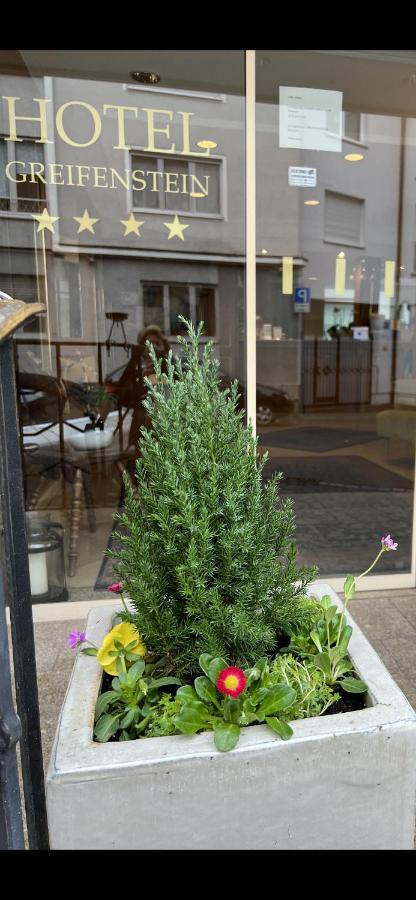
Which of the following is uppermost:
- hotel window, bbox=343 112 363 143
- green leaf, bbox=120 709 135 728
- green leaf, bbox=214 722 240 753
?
hotel window, bbox=343 112 363 143

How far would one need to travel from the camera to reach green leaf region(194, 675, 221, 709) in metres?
1.15

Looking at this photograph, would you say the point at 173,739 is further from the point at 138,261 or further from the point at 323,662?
the point at 138,261

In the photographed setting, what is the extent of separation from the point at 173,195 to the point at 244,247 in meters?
0.50

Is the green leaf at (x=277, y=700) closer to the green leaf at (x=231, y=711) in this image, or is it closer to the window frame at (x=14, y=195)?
the green leaf at (x=231, y=711)

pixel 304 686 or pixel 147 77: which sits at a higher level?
pixel 147 77

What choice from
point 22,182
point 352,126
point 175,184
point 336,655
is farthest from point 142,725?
point 352,126

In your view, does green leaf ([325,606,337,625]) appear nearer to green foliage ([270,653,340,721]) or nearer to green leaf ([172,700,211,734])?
green foliage ([270,653,340,721])

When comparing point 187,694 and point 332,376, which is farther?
point 332,376

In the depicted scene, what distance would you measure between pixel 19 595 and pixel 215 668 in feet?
1.36

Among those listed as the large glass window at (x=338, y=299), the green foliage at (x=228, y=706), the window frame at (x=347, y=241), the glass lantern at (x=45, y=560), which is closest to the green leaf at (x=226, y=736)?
the green foliage at (x=228, y=706)

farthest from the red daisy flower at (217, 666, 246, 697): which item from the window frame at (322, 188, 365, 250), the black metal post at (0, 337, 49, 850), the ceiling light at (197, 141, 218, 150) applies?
the window frame at (322, 188, 365, 250)

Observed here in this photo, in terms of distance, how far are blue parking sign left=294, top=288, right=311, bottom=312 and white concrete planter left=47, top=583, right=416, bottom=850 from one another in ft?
12.8

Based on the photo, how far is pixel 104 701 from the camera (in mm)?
1205

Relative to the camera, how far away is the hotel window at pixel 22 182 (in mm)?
2912
